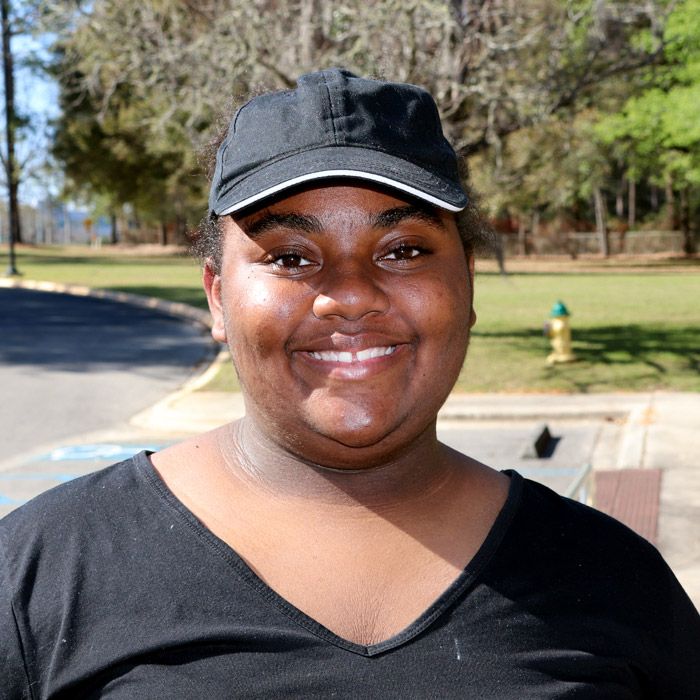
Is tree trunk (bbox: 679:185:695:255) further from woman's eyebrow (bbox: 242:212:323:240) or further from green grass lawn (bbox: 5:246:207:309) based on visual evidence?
woman's eyebrow (bbox: 242:212:323:240)


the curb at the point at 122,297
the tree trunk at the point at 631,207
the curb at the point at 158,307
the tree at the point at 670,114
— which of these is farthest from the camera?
the tree trunk at the point at 631,207

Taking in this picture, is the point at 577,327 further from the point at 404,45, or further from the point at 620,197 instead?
the point at 620,197

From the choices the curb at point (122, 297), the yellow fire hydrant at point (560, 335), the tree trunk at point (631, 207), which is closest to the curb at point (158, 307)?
the curb at point (122, 297)

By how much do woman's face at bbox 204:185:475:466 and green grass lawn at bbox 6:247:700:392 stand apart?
32 centimetres

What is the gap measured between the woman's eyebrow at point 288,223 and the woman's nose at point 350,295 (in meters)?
0.07

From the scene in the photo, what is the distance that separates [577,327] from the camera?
16.6 metres

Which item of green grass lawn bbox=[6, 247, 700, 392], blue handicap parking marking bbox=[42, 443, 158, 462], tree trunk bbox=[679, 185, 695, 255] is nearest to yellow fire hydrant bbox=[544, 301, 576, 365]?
green grass lawn bbox=[6, 247, 700, 392]

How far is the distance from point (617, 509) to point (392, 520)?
17.5 feet

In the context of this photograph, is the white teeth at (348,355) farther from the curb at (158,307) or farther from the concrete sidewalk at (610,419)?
the curb at (158,307)

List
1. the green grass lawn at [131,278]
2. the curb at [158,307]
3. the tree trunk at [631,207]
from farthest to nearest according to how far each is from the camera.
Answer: the tree trunk at [631,207], the green grass lawn at [131,278], the curb at [158,307]

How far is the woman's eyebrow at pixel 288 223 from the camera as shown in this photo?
1.48m

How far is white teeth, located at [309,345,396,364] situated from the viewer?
148 cm

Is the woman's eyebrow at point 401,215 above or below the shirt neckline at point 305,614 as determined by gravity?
above

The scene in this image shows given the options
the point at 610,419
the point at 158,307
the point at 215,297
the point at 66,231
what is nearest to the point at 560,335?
the point at 610,419
